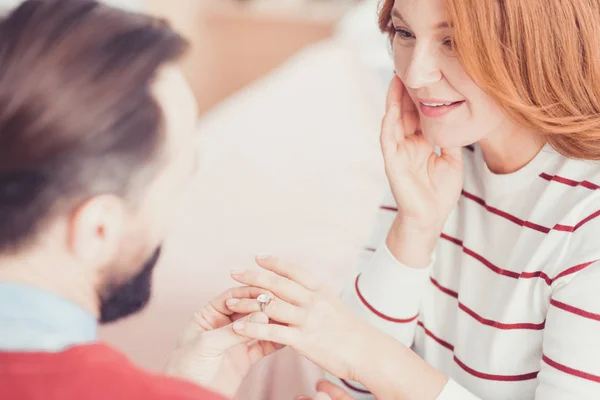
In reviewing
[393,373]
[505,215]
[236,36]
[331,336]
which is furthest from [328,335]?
[236,36]

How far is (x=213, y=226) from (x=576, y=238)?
3.21 feet

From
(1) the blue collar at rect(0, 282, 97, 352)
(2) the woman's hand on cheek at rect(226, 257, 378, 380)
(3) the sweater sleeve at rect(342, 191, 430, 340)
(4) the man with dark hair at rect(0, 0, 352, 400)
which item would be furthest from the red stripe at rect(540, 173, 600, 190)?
(1) the blue collar at rect(0, 282, 97, 352)

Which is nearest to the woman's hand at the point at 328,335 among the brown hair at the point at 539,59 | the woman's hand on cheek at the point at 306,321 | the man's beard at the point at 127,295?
the woman's hand on cheek at the point at 306,321

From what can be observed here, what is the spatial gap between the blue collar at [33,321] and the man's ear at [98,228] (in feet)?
0.16

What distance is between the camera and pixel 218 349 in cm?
81

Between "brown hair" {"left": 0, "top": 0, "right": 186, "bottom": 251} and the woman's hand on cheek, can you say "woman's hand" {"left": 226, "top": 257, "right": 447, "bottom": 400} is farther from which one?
"brown hair" {"left": 0, "top": 0, "right": 186, "bottom": 251}

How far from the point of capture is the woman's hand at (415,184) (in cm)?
105

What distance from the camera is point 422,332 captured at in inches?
45.5

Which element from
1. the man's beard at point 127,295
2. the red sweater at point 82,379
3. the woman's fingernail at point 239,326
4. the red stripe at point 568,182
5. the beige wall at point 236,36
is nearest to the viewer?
the red sweater at point 82,379

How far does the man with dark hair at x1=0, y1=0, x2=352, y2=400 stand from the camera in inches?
22.3

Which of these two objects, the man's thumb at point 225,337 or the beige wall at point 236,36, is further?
the beige wall at point 236,36

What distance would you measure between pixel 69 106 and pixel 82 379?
224mm

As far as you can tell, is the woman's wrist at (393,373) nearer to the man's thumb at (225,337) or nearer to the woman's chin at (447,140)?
the man's thumb at (225,337)

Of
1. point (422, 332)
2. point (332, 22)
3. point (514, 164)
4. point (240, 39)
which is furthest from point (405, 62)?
point (240, 39)
